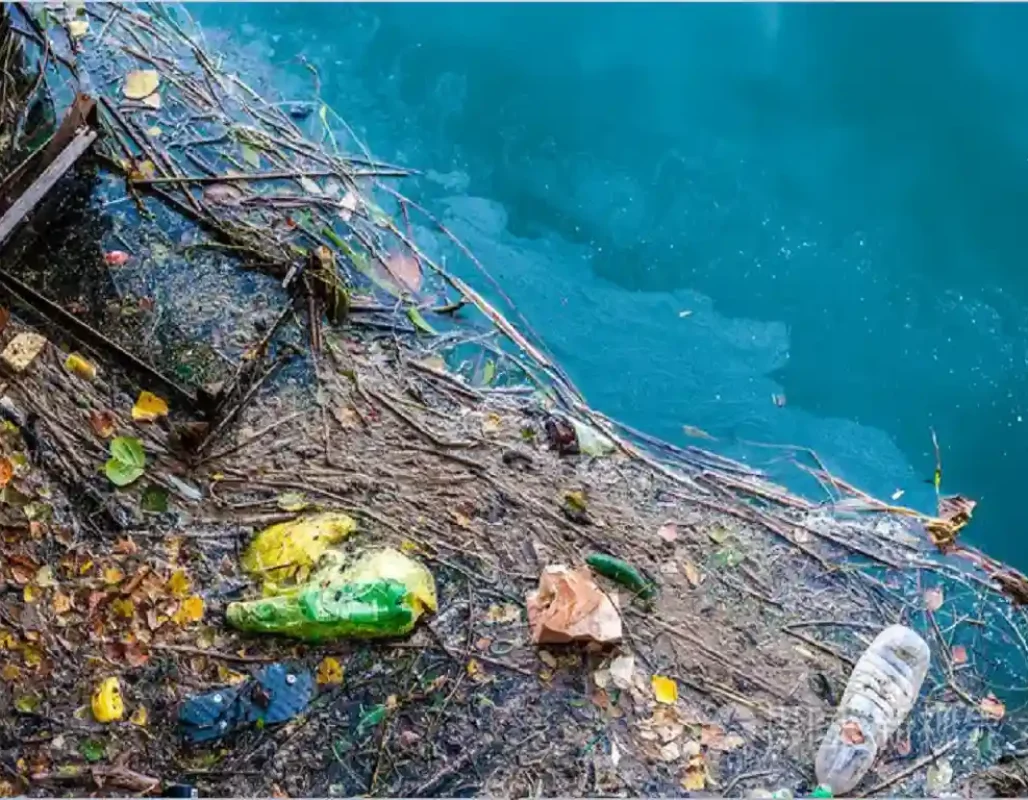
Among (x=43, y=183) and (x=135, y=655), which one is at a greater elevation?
(x=43, y=183)

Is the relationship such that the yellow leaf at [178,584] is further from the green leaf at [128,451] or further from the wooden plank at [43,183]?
the wooden plank at [43,183]

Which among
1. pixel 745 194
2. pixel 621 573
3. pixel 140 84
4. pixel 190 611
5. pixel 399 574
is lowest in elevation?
pixel 190 611

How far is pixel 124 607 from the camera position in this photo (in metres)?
1.82

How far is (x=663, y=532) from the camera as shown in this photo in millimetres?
2127

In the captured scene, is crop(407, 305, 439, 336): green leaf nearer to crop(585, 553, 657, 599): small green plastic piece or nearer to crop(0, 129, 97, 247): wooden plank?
crop(585, 553, 657, 599): small green plastic piece

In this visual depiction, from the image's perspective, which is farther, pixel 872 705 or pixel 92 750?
pixel 872 705

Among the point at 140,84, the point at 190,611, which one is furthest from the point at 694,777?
the point at 140,84

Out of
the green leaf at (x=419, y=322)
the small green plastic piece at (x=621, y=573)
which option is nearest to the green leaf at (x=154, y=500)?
the green leaf at (x=419, y=322)

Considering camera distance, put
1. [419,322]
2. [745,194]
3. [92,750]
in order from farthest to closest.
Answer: [745,194]
[419,322]
[92,750]

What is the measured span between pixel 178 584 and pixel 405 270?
919 millimetres

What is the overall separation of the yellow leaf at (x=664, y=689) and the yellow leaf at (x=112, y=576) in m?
1.03

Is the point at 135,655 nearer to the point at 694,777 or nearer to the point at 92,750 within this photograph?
the point at 92,750

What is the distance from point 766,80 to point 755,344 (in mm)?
861

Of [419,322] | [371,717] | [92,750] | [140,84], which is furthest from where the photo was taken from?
[140,84]
